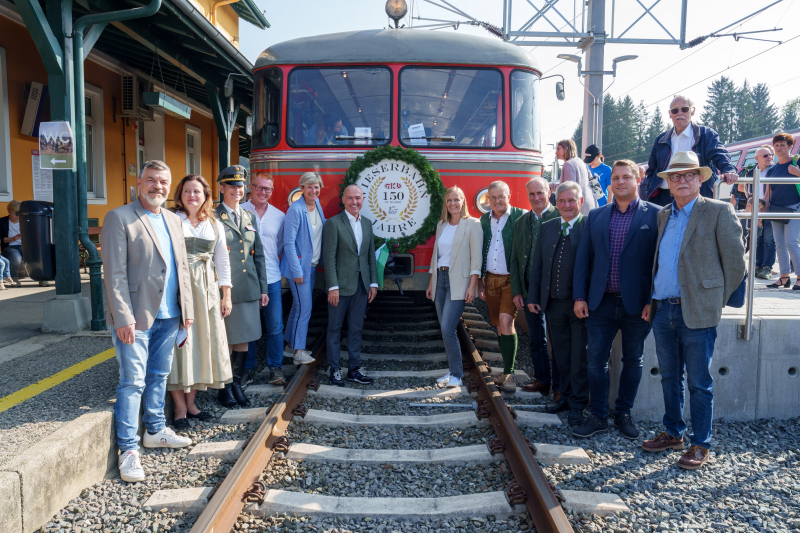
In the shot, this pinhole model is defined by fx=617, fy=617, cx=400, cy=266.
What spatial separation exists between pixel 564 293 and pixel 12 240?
842cm

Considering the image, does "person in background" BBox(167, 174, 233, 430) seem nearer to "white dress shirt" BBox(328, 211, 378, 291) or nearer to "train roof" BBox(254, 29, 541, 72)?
"white dress shirt" BBox(328, 211, 378, 291)

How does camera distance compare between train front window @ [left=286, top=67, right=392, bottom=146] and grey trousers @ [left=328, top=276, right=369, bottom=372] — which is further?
train front window @ [left=286, top=67, right=392, bottom=146]

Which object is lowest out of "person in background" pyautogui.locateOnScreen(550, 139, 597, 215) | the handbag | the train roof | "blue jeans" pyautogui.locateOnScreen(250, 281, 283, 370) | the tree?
"blue jeans" pyautogui.locateOnScreen(250, 281, 283, 370)

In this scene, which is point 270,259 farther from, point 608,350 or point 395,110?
point 608,350

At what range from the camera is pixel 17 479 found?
2.99m

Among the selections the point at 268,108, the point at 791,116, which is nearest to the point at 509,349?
the point at 268,108

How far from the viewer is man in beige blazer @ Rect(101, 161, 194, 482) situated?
368 centimetres

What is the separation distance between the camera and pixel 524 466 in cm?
361

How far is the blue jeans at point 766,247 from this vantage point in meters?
8.54

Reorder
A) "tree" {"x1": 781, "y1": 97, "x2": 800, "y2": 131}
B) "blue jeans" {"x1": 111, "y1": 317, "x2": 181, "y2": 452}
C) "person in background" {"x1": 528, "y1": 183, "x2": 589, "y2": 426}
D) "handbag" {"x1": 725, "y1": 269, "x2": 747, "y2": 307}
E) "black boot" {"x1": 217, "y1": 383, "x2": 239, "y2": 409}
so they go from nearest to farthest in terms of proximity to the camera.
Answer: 1. "blue jeans" {"x1": 111, "y1": 317, "x2": 181, "y2": 452}
2. "handbag" {"x1": 725, "y1": 269, "x2": 747, "y2": 307}
3. "person in background" {"x1": 528, "y1": 183, "x2": 589, "y2": 426}
4. "black boot" {"x1": 217, "y1": 383, "x2": 239, "y2": 409}
5. "tree" {"x1": 781, "y1": 97, "x2": 800, "y2": 131}

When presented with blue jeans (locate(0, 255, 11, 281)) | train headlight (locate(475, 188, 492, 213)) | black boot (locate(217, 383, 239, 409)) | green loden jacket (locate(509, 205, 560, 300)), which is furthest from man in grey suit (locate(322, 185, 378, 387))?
blue jeans (locate(0, 255, 11, 281))

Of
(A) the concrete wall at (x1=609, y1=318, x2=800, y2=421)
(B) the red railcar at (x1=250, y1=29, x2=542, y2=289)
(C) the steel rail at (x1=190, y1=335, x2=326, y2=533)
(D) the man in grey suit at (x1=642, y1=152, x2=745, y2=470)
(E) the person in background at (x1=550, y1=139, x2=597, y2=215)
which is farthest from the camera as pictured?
(E) the person in background at (x1=550, y1=139, x2=597, y2=215)

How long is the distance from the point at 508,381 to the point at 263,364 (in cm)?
245

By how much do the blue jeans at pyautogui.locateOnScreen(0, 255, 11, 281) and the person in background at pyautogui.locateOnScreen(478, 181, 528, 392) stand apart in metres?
7.37
